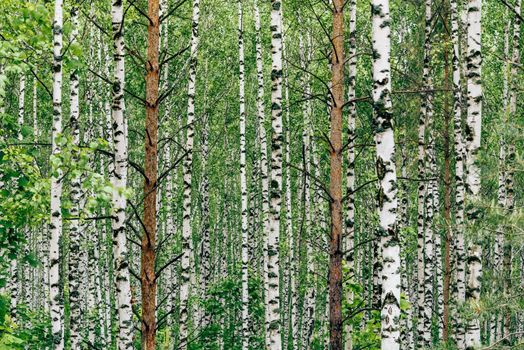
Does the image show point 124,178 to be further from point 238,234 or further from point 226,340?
point 238,234

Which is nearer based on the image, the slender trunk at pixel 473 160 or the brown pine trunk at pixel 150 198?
the brown pine trunk at pixel 150 198

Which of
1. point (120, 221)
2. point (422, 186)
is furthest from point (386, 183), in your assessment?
point (422, 186)

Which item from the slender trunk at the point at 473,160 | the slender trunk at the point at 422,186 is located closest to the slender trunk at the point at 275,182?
the slender trunk at the point at 473,160

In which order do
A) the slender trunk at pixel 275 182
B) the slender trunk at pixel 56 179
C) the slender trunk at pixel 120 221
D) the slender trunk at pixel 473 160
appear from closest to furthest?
the slender trunk at pixel 120 221 → the slender trunk at pixel 473 160 → the slender trunk at pixel 56 179 → the slender trunk at pixel 275 182

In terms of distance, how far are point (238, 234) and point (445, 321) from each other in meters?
18.8

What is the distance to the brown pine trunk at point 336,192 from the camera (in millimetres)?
9703

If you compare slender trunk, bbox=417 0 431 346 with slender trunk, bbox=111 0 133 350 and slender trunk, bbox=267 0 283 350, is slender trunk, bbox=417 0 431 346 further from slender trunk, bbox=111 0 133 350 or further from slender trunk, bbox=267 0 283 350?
slender trunk, bbox=111 0 133 350

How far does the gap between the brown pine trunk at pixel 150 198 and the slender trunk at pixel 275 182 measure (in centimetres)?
286

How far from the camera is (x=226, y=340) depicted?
2206cm

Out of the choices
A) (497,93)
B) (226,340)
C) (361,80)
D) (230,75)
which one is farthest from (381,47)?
(497,93)

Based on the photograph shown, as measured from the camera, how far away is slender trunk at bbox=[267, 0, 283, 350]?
10.1 metres

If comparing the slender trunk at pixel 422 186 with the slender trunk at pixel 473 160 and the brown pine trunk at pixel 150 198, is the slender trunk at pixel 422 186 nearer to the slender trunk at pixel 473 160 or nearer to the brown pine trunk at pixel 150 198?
the slender trunk at pixel 473 160

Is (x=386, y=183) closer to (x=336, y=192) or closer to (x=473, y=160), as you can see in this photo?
(x=473, y=160)

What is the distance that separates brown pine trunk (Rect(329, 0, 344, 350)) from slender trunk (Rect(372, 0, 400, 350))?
3.01 m
